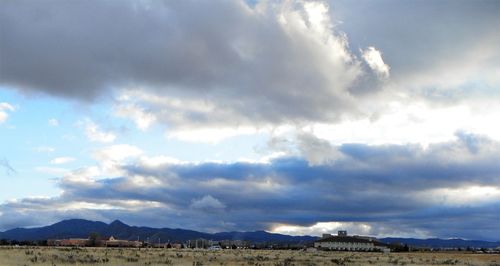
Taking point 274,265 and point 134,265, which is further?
point 274,265

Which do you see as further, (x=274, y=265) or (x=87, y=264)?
(x=274, y=265)

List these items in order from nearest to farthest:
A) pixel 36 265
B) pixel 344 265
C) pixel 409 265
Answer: pixel 36 265, pixel 344 265, pixel 409 265

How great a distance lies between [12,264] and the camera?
46.6 meters

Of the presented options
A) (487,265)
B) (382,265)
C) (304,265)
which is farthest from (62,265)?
(487,265)

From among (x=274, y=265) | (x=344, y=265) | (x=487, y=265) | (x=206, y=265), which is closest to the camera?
(x=206, y=265)

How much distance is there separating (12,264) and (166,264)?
1263cm

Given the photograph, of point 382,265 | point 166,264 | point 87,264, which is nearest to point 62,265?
point 87,264

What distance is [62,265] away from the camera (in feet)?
154

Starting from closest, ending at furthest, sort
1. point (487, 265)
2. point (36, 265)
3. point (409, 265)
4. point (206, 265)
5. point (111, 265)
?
point (36, 265) → point (111, 265) → point (206, 265) → point (409, 265) → point (487, 265)

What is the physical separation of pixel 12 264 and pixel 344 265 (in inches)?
1268

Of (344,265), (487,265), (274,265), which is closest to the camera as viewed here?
(274,265)

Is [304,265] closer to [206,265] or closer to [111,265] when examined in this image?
[206,265]

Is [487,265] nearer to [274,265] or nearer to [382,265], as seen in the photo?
[382,265]

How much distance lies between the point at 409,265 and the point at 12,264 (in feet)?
135
